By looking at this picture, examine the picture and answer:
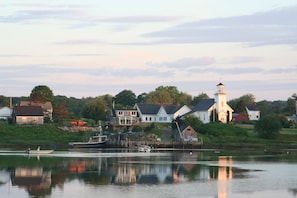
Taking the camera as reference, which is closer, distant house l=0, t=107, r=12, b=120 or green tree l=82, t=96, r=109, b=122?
distant house l=0, t=107, r=12, b=120

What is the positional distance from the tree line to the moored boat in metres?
17.6

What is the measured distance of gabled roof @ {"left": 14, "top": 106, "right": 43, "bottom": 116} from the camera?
349ft

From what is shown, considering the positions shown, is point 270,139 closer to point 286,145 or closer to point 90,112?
point 286,145

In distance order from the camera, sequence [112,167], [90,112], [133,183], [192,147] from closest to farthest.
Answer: [133,183] → [112,167] → [192,147] → [90,112]

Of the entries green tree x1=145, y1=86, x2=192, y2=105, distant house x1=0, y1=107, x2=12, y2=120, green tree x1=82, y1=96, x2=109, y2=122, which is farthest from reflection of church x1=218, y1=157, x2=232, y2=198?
green tree x1=145, y1=86, x2=192, y2=105

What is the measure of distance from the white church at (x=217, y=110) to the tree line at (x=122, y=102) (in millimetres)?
17821

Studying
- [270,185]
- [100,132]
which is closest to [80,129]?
[100,132]

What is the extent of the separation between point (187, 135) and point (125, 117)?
21.0 m

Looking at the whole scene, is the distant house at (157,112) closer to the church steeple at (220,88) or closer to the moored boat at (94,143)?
the church steeple at (220,88)

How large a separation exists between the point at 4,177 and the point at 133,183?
31.3ft

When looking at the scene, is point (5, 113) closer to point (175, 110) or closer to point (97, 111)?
point (97, 111)

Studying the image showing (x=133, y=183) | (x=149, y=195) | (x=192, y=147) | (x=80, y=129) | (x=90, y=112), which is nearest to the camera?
(x=149, y=195)

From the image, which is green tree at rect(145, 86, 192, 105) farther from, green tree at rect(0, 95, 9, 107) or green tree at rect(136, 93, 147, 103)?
green tree at rect(0, 95, 9, 107)

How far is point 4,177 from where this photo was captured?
4772 cm
